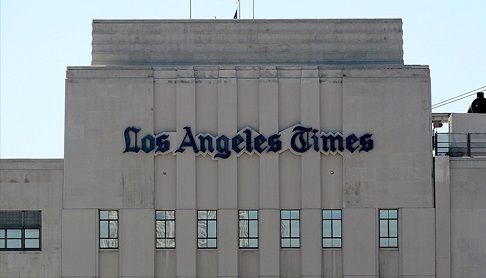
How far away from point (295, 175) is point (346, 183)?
7.84ft

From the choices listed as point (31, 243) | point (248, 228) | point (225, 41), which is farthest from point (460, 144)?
point (31, 243)

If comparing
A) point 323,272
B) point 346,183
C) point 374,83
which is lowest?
point 323,272

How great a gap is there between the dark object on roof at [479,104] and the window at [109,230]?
2036 centimetres

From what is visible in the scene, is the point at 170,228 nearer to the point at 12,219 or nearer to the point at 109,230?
the point at 109,230

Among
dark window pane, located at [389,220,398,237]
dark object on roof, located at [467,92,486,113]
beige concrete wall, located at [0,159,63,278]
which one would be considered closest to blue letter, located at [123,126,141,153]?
beige concrete wall, located at [0,159,63,278]

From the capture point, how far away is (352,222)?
55.6m

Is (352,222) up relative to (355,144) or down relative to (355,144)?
down

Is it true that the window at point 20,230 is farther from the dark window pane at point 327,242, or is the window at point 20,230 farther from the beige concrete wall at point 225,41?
the dark window pane at point 327,242

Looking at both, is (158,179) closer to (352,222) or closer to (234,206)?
(234,206)

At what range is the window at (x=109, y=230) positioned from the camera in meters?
55.5

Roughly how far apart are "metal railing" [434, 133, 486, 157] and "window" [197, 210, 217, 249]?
11.2m

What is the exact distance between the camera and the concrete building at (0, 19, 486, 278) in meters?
55.4

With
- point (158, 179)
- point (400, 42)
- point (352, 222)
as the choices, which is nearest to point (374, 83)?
point (400, 42)

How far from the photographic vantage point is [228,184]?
182 ft
